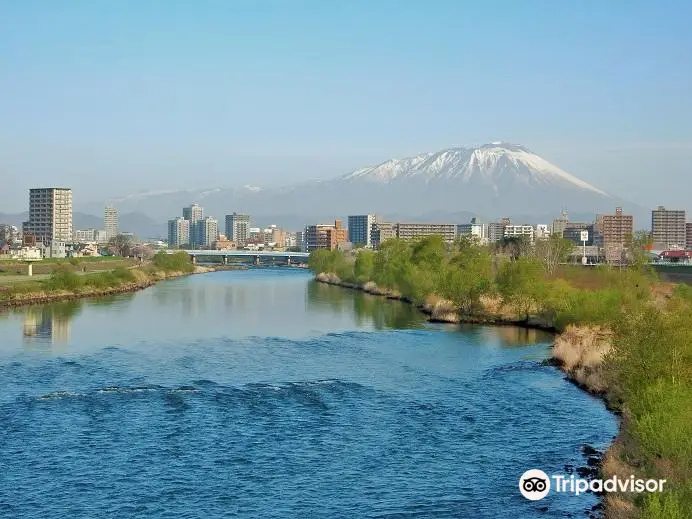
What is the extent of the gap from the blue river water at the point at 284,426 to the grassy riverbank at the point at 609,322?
3.98ft

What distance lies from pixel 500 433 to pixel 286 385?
7.63 m

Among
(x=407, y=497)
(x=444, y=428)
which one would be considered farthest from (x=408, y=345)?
(x=407, y=497)

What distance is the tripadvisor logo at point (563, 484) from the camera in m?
14.7

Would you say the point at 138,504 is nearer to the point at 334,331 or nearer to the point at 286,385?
the point at 286,385

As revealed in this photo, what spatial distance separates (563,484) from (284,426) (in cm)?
698

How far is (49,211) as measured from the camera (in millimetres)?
161000

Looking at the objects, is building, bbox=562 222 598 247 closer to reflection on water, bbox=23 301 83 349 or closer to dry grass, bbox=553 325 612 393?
reflection on water, bbox=23 301 83 349

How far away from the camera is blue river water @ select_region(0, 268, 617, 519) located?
14961 millimetres

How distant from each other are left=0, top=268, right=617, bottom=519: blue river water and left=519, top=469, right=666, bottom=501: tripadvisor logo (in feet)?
0.78

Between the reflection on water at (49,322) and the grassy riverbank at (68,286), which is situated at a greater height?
the grassy riverbank at (68,286)

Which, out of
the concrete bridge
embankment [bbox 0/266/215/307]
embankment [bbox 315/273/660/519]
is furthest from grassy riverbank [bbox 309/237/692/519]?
the concrete bridge

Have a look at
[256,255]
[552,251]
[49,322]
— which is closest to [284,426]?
[49,322]

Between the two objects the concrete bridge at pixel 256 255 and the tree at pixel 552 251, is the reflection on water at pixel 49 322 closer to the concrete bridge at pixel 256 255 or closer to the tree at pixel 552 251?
the tree at pixel 552 251

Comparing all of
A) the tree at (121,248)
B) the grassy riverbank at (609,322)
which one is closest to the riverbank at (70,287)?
the grassy riverbank at (609,322)
